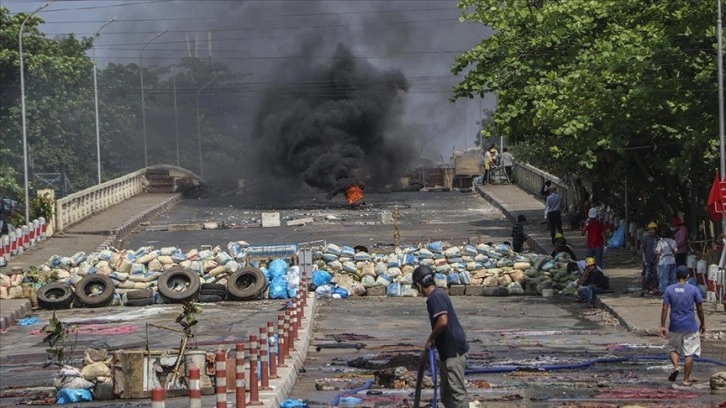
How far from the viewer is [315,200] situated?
2522 inches

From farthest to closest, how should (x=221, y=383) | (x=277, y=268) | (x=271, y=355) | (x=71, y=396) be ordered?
(x=277, y=268)
(x=71, y=396)
(x=271, y=355)
(x=221, y=383)

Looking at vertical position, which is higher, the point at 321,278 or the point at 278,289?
the point at 321,278

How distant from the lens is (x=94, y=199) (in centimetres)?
5566

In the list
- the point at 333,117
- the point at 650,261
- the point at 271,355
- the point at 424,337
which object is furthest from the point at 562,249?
the point at 333,117

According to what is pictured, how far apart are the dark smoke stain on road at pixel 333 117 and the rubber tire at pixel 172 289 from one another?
35.4 m

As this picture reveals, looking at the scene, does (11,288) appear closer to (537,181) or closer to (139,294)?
(139,294)

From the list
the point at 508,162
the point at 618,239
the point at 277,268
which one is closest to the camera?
the point at 277,268

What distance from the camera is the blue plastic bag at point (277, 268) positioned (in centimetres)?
3509

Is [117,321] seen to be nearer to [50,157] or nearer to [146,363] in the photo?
[146,363]

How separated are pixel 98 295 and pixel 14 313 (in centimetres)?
263

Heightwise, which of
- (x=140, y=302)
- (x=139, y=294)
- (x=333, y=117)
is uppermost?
(x=333, y=117)

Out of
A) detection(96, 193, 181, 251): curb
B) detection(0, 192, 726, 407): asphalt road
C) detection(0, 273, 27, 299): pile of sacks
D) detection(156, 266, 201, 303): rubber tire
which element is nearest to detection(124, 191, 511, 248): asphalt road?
detection(0, 192, 726, 407): asphalt road

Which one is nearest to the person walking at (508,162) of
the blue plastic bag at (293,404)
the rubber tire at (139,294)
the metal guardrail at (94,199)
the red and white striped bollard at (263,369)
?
the metal guardrail at (94,199)

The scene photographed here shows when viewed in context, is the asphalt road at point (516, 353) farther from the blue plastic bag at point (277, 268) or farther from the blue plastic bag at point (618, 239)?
the blue plastic bag at point (618, 239)
